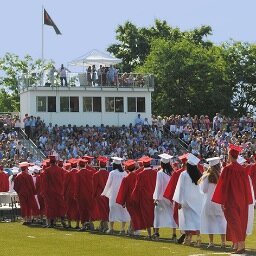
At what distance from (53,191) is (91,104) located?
3833 cm

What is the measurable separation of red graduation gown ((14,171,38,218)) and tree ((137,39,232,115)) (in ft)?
186

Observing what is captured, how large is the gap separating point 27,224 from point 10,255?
34.9 feet

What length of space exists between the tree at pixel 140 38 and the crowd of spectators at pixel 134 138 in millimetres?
34386

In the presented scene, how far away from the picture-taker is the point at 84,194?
29984mm

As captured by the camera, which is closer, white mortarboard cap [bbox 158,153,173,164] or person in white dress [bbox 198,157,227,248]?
person in white dress [bbox 198,157,227,248]

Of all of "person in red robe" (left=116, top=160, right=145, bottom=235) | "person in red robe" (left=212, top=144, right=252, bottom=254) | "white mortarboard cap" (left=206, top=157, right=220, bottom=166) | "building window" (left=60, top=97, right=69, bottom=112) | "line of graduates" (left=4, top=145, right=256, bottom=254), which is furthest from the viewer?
"building window" (left=60, top=97, right=69, bottom=112)

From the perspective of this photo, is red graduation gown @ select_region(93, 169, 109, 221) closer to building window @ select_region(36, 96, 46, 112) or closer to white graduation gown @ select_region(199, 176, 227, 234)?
white graduation gown @ select_region(199, 176, 227, 234)

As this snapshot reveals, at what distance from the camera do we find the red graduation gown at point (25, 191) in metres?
32.7

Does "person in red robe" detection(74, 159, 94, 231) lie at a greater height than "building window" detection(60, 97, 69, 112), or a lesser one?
lesser

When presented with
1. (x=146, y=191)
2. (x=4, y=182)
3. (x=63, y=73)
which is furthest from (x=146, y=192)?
(x=63, y=73)

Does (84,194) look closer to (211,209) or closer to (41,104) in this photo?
(211,209)

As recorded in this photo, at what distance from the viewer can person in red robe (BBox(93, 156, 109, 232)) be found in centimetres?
2905

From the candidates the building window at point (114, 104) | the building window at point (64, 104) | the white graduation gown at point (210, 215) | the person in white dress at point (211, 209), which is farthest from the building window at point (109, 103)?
the white graduation gown at point (210, 215)

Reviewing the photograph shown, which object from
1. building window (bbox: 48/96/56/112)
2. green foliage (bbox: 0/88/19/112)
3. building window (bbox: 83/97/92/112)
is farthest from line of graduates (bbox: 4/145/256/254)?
green foliage (bbox: 0/88/19/112)
